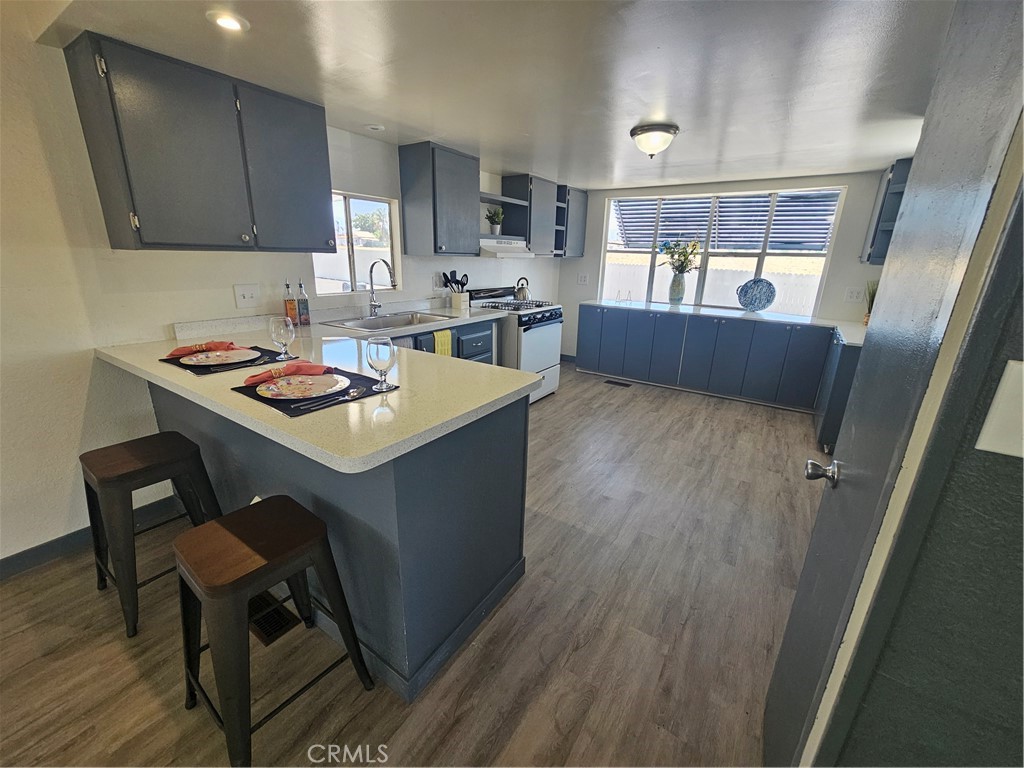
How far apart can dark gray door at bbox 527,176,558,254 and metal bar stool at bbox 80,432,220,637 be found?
11.9 feet

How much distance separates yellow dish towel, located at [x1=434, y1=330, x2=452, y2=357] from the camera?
311 cm

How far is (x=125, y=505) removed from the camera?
4.90 feet

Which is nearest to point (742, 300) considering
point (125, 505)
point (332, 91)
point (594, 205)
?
point (594, 205)

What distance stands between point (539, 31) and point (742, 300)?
158 inches

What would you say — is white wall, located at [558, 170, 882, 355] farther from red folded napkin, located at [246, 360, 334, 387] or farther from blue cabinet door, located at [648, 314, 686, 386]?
red folded napkin, located at [246, 360, 334, 387]

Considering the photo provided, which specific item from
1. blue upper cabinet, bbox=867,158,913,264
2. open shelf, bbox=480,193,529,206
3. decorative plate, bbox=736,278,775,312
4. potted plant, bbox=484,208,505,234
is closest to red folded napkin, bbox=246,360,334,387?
open shelf, bbox=480,193,529,206

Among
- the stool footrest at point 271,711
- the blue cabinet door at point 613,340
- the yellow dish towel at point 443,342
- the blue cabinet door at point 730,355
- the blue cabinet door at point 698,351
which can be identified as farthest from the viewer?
the blue cabinet door at point 613,340

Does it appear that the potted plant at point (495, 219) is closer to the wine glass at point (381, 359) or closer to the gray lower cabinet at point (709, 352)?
the gray lower cabinet at point (709, 352)

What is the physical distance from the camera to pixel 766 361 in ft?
13.6

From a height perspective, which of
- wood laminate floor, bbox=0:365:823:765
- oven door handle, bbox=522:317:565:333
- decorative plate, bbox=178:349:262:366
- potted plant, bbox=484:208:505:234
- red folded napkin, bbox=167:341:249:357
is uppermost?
potted plant, bbox=484:208:505:234

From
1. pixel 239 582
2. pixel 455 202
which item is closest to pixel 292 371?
pixel 239 582

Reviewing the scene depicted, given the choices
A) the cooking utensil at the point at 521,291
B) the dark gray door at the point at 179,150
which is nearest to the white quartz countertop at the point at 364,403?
the dark gray door at the point at 179,150

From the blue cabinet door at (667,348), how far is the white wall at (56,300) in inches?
160

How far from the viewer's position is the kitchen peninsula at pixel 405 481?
119 centimetres
